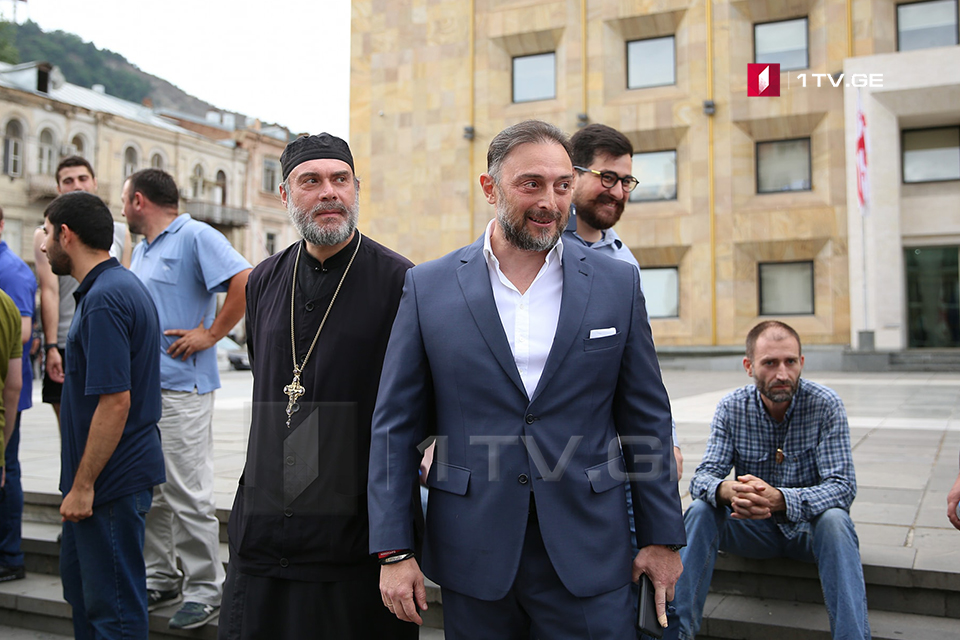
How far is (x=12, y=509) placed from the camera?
15.6 ft

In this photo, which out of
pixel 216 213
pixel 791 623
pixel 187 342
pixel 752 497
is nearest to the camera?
pixel 752 497

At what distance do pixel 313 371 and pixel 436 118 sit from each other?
83.0ft

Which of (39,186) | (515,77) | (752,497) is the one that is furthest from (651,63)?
(39,186)

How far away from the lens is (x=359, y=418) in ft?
9.07

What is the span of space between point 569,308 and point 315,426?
3.31 ft

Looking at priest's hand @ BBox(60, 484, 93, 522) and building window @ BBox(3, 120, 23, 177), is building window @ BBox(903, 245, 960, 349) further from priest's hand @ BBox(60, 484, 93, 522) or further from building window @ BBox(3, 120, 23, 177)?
building window @ BBox(3, 120, 23, 177)

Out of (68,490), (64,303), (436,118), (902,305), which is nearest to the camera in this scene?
(68,490)

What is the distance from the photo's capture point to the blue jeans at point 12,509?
15.5 ft

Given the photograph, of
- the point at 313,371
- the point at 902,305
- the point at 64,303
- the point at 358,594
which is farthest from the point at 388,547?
the point at 902,305

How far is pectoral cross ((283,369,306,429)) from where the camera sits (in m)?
2.78

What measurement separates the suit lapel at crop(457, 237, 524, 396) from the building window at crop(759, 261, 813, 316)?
75.3ft

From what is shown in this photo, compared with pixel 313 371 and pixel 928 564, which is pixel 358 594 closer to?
pixel 313 371

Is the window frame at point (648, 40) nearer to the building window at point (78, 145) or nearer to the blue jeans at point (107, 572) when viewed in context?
the blue jeans at point (107, 572)

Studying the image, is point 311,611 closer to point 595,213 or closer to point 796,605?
point 595,213
